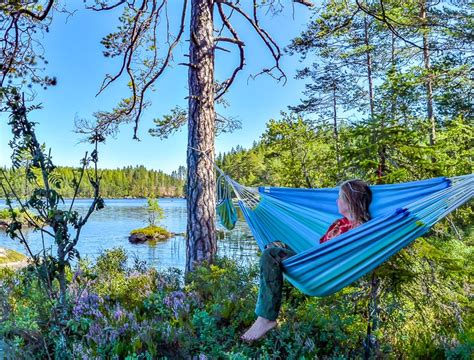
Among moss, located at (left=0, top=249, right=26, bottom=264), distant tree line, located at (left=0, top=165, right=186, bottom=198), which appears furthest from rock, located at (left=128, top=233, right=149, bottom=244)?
distant tree line, located at (left=0, top=165, right=186, bottom=198)

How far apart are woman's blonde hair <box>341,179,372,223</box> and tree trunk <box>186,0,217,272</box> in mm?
1850

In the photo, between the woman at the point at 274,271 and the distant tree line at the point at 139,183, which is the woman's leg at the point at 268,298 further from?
the distant tree line at the point at 139,183

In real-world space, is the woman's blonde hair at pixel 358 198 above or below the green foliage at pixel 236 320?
above

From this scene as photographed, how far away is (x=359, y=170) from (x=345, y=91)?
8711 millimetres

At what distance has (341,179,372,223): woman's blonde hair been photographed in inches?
88.8

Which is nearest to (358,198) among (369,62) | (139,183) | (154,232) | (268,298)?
(268,298)

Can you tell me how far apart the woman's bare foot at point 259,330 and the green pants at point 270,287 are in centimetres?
2

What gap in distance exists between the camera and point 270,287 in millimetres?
2025

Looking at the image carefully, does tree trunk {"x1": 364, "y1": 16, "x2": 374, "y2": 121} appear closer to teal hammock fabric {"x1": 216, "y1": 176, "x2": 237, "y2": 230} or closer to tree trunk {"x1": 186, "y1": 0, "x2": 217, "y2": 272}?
tree trunk {"x1": 186, "y1": 0, "x2": 217, "y2": 272}

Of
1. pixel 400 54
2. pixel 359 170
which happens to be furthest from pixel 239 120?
pixel 400 54

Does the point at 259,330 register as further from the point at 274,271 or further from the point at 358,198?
the point at 358,198

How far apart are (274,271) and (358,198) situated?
2.00 feet

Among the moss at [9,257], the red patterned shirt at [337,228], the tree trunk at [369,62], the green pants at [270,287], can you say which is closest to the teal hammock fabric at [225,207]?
the red patterned shirt at [337,228]

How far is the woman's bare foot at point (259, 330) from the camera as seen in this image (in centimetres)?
198
